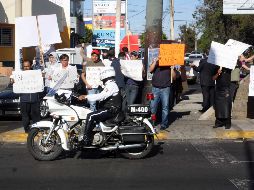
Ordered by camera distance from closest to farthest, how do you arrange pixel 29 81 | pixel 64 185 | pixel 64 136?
pixel 64 185, pixel 64 136, pixel 29 81

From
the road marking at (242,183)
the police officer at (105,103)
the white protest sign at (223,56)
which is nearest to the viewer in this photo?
the road marking at (242,183)

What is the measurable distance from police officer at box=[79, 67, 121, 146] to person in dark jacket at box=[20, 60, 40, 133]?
8.49ft

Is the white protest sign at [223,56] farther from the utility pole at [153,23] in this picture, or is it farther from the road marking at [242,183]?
the road marking at [242,183]

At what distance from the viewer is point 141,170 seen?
8.05 meters

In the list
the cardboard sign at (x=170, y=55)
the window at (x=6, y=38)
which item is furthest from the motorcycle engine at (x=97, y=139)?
the window at (x=6, y=38)

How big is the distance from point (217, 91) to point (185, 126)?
1142 millimetres

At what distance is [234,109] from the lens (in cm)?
1329

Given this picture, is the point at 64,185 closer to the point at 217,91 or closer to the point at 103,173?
the point at 103,173

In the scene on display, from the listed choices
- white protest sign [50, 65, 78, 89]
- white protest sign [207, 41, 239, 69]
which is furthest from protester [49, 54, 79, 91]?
white protest sign [207, 41, 239, 69]

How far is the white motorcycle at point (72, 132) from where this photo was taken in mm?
8656

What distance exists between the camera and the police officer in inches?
339

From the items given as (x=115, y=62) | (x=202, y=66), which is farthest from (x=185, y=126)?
(x=202, y=66)

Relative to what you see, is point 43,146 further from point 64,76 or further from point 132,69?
point 132,69

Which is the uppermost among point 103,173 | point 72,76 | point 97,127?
point 72,76
